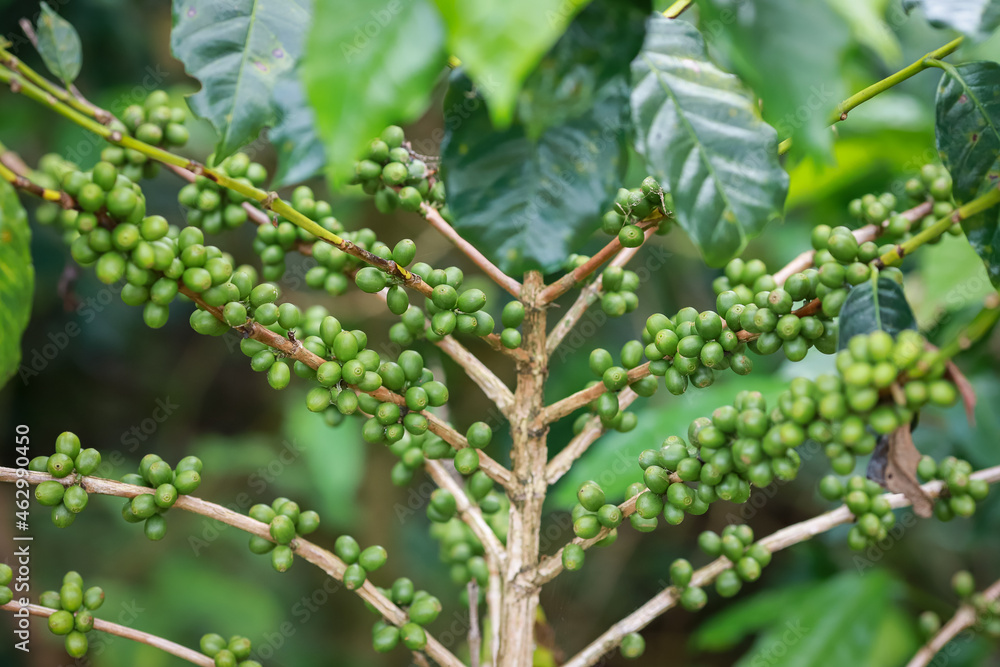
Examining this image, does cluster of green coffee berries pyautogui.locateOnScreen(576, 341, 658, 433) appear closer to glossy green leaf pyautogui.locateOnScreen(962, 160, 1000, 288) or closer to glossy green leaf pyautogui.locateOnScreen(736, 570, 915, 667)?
glossy green leaf pyautogui.locateOnScreen(962, 160, 1000, 288)

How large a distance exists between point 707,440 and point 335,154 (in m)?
0.34

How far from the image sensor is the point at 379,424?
Result: 635mm

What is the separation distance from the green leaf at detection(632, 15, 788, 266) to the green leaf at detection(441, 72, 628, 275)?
27mm

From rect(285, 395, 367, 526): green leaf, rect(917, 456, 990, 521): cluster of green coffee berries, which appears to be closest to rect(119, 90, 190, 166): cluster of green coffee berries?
rect(917, 456, 990, 521): cluster of green coffee berries

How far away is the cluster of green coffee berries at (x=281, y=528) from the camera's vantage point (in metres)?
0.66

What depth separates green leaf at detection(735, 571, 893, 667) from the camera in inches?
46.8

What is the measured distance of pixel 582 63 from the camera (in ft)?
1.53

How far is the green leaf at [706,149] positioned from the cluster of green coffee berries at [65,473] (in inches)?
19.7

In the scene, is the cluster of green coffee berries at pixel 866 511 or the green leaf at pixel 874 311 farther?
the cluster of green coffee berries at pixel 866 511

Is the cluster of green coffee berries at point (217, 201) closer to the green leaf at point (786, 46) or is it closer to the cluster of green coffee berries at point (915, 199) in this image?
the green leaf at point (786, 46)

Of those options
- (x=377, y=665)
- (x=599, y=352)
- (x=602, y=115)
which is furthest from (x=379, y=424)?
(x=377, y=665)

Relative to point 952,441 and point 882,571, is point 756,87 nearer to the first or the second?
point 952,441

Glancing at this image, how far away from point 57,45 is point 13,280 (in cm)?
19

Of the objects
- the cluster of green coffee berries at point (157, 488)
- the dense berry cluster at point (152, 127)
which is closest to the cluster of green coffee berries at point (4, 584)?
the cluster of green coffee berries at point (157, 488)
